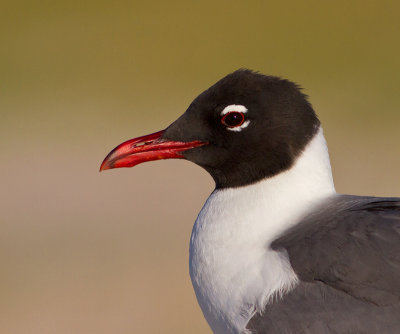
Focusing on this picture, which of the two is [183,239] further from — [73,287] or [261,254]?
[261,254]

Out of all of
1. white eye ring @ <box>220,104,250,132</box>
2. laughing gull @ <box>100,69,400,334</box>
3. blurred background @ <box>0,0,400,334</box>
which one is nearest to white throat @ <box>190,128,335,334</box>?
laughing gull @ <box>100,69,400,334</box>

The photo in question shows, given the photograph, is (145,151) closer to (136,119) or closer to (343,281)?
(343,281)

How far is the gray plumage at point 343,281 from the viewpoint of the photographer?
2.78 metres

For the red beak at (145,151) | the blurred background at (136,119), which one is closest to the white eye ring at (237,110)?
the red beak at (145,151)

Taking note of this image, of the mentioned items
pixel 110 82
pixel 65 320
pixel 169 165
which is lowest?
pixel 65 320

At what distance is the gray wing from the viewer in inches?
110

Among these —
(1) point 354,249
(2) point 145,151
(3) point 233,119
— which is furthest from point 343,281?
(2) point 145,151

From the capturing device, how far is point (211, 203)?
11.3 feet

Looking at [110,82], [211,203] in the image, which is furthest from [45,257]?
[110,82]

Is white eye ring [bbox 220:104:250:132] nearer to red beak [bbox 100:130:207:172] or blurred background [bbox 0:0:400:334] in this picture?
red beak [bbox 100:130:207:172]

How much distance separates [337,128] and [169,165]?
272cm

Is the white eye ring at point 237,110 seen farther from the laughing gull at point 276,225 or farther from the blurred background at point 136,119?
the blurred background at point 136,119

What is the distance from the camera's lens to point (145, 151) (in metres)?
3.52

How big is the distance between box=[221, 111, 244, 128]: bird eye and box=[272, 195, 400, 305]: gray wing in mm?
508
